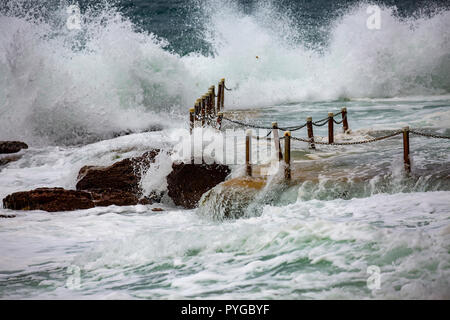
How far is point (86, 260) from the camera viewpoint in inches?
251

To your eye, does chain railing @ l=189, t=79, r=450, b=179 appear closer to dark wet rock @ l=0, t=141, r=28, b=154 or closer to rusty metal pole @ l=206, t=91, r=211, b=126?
rusty metal pole @ l=206, t=91, r=211, b=126

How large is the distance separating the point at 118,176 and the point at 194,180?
5.90ft

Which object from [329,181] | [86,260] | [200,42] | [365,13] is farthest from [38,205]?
[200,42]

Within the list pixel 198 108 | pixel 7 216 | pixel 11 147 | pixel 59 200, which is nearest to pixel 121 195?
pixel 59 200

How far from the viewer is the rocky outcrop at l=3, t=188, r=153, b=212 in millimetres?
9172

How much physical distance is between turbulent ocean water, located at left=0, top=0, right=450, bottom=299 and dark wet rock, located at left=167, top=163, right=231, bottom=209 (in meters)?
0.24

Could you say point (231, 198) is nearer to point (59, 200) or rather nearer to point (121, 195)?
point (121, 195)

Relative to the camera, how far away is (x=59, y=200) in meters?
9.23

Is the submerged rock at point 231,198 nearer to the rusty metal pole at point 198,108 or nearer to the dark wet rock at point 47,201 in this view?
the dark wet rock at point 47,201

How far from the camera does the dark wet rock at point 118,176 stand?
10289 mm

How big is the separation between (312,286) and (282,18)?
2676 cm

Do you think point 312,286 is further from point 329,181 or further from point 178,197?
point 178,197

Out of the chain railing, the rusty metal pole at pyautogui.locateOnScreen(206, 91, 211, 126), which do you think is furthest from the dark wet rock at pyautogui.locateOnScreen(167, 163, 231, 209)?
the rusty metal pole at pyautogui.locateOnScreen(206, 91, 211, 126)

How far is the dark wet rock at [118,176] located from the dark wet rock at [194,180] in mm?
1096
